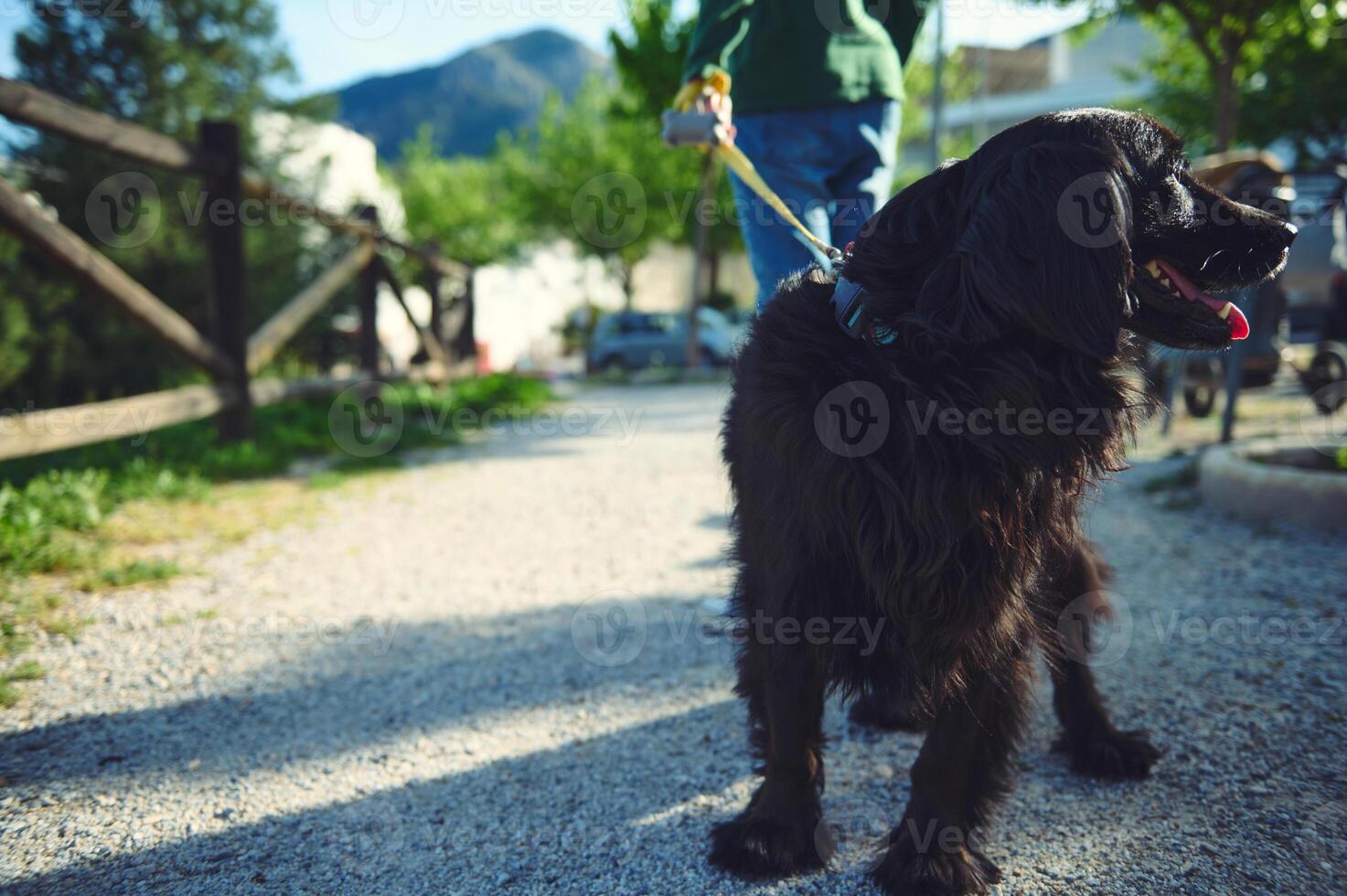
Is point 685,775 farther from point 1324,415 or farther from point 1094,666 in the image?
point 1324,415

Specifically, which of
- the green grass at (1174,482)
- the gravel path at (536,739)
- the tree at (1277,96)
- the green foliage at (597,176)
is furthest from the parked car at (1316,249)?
the green foliage at (597,176)

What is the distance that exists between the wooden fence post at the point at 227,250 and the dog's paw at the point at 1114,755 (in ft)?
15.8

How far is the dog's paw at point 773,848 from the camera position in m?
1.55

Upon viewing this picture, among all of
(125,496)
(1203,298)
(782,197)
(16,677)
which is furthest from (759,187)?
(125,496)

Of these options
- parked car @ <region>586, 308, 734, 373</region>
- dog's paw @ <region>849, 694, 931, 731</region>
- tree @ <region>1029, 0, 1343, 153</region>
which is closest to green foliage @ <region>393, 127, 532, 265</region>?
parked car @ <region>586, 308, 734, 373</region>

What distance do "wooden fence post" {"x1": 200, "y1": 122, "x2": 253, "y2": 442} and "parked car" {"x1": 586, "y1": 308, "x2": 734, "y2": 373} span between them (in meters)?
13.3

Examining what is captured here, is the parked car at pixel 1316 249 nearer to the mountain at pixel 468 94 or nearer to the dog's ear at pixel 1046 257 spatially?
the dog's ear at pixel 1046 257

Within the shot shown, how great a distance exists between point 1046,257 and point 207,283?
567 cm

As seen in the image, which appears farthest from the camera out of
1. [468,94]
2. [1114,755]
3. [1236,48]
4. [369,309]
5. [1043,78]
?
[468,94]

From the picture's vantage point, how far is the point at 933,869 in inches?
58.2

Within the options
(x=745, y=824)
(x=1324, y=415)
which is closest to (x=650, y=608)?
(x=745, y=824)

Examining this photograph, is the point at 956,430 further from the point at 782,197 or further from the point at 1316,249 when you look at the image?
the point at 1316,249

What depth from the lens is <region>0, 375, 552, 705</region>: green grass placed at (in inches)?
111

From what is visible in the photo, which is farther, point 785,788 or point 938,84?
point 938,84
